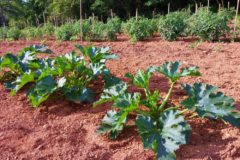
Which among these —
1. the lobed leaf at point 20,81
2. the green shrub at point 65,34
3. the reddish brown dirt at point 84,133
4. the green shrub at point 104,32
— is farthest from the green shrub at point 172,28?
the lobed leaf at point 20,81

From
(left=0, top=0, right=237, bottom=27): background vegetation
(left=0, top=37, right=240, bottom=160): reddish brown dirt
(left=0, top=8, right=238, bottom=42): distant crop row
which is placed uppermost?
(left=0, top=0, right=237, bottom=27): background vegetation

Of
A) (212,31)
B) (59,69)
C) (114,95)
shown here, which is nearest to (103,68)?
(59,69)

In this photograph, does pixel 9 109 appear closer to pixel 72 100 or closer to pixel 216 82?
pixel 72 100

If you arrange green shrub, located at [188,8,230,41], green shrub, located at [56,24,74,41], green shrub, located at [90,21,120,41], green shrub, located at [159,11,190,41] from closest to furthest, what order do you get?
green shrub, located at [188,8,230,41] → green shrub, located at [159,11,190,41] → green shrub, located at [90,21,120,41] → green shrub, located at [56,24,74,41]

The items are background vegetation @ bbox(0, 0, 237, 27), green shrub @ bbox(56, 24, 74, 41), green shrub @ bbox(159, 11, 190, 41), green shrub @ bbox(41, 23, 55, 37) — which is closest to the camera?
green shrub @ bbox(159, 11, 190, 41)

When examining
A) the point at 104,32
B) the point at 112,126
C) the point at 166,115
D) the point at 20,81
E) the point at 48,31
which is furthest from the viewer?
the point at 48,31

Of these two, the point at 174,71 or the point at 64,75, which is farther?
the point at 64,75

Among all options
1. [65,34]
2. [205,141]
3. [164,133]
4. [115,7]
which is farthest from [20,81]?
[115,7]

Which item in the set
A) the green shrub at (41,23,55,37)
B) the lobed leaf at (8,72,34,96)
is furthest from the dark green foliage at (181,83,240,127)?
the green shrub at (41,23,55,37)

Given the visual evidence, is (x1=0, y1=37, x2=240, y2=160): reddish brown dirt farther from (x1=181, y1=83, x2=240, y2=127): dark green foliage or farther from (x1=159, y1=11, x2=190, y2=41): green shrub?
(x1=159, y1=11, x2=190, y2=41): green shrub

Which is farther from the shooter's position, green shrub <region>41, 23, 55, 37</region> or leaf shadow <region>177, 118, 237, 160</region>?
green shrub <region>41, 23, 55, 37</region>

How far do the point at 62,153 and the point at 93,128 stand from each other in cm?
40

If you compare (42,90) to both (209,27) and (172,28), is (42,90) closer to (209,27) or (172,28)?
(209,27)

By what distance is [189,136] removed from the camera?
110 inches
